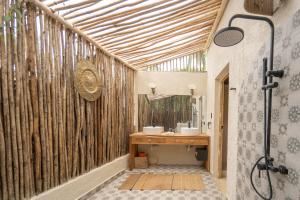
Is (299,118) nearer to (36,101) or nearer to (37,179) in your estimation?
(36,101)

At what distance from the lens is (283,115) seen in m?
1.18

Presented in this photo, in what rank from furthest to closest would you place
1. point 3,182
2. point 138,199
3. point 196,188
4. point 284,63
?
point 196,188, point 138,199, point 3,182, point 284,63

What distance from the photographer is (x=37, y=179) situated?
2.14m

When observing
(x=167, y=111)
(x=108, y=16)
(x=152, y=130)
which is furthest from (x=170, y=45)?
(x=152, y=130)

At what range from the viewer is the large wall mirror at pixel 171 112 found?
4746mm

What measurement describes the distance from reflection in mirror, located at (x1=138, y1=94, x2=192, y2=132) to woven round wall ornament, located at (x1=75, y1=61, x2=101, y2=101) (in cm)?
181

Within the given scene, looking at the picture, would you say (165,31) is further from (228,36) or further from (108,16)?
(228,36)

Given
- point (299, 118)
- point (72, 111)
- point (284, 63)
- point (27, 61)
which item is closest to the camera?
point (299, 118)

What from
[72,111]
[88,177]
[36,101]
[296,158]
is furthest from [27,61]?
[296,158]

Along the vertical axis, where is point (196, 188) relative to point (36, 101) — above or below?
below

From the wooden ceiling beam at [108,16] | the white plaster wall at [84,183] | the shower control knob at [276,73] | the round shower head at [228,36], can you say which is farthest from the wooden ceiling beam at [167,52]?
the shower control knob at [276,73]

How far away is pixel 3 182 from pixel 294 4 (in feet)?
8.32

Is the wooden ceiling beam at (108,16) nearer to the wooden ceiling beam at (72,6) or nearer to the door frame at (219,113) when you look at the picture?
the wooden ceiling beam at (72,6)

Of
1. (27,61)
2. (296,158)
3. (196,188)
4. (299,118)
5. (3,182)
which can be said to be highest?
(27,61)
